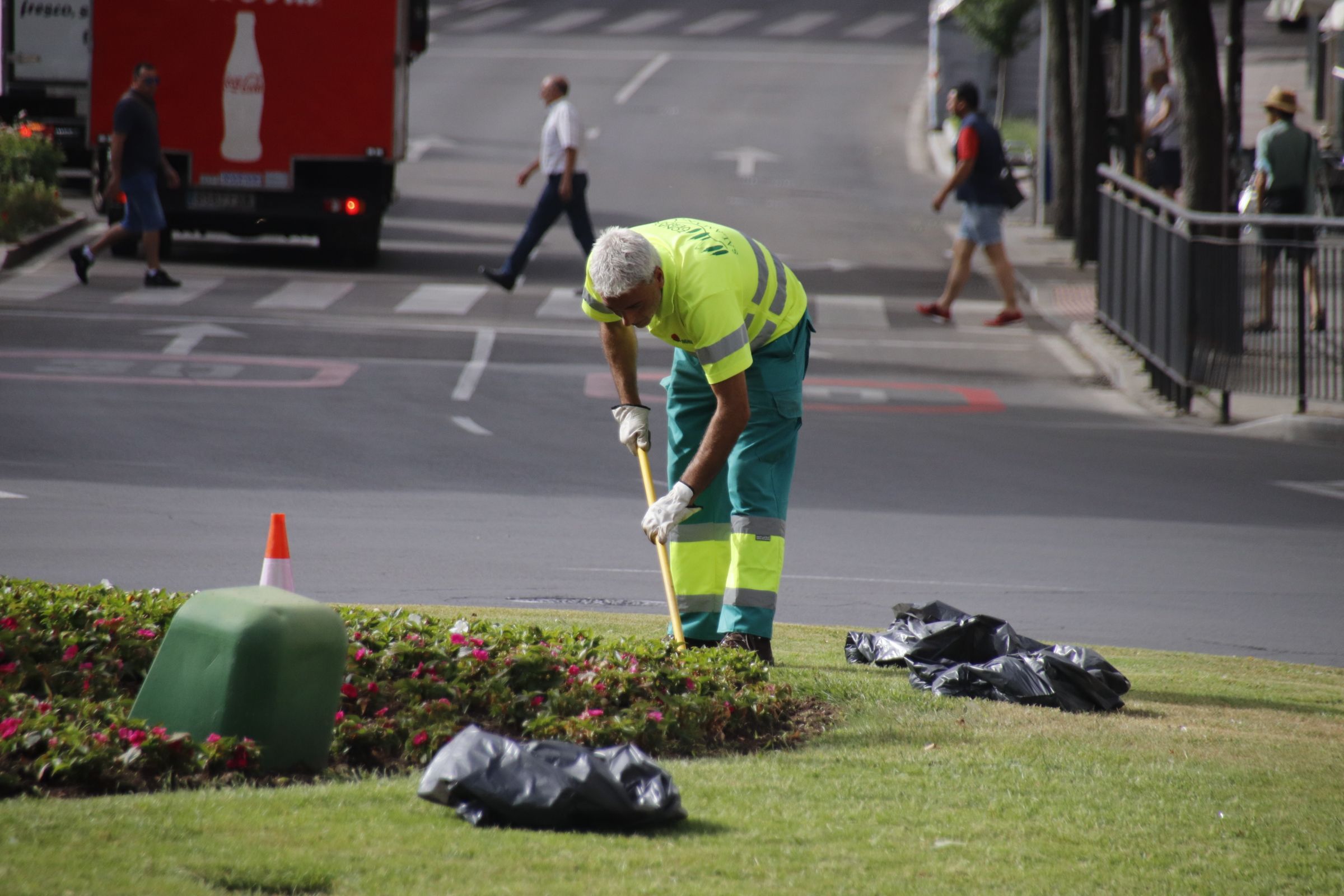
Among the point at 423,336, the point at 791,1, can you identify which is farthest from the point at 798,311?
the point at 791,1

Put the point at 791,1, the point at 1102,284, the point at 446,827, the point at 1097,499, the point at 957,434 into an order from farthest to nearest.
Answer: the point at 791,1, the point at 1102,284, the point at 957,434, the point at 1097,499, the point at 446,827

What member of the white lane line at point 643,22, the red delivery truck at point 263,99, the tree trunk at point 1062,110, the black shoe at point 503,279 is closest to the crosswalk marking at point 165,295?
the red delivery truck at point 263,99

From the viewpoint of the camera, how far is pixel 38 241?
66.6ft

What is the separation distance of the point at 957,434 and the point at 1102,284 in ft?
17.5

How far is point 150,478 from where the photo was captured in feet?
34.4

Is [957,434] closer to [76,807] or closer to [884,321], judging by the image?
[884,321]

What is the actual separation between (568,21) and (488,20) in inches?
104

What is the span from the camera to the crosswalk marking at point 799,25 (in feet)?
190

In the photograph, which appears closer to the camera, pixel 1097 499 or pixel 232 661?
pixel 232 661

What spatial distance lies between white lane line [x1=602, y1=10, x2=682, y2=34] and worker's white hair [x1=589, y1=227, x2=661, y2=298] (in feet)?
173

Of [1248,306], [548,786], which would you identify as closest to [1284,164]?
[1248,306]

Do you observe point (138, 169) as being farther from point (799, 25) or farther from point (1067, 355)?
point (799, 25)

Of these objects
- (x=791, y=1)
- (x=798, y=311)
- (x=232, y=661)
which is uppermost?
(x=791, y=1)

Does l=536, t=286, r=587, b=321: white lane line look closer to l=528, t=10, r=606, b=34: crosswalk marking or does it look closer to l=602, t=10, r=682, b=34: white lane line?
l=528, t=10, r=606, b=34: crosswalk marking
